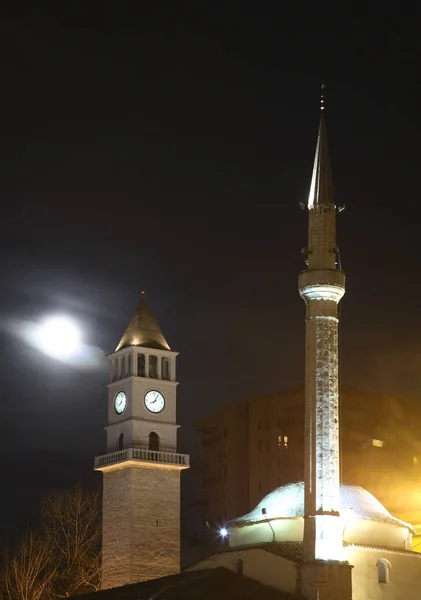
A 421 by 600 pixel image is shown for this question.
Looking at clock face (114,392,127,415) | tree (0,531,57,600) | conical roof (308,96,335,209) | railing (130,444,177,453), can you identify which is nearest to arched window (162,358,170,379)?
clock face (114,392,127,415)

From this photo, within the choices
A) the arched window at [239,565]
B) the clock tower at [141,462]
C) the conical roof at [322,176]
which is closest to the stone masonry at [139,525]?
the clock tower at [141,462]

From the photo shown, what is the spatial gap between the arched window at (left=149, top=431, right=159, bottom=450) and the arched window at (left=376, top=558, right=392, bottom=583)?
15.8 meters

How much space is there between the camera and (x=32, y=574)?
54.4 meters

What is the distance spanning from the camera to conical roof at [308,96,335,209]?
128 ft

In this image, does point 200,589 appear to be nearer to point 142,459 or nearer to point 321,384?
→ point 321,384

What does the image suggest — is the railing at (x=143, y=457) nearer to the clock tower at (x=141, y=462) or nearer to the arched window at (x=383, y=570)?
the clock tower at (x=141, y=462)

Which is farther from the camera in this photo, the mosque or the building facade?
the building facade

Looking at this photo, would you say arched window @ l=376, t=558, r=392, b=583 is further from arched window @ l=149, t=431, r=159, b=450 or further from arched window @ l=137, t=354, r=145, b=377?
arched window @ l=137, t=354, r=145, b=377

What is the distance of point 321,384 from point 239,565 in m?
7.89

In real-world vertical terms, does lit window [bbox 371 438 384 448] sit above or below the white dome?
above

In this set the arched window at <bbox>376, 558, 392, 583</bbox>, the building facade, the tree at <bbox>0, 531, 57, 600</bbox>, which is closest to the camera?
the arched window at <bbox>376, 558, 392, 583</bbox>

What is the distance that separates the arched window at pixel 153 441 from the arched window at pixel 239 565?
12.6 meters

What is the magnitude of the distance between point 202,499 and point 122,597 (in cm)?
4977

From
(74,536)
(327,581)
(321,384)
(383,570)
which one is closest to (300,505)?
(383,570)
